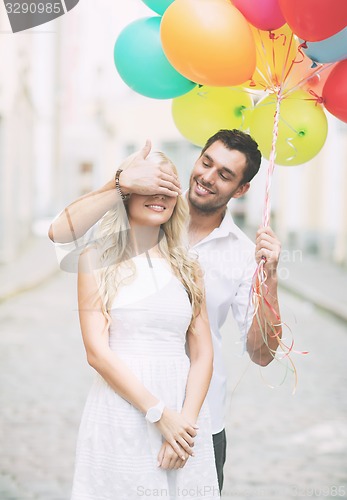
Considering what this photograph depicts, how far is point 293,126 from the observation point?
2.31 metres

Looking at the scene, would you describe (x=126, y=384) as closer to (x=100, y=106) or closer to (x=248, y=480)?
(x=248, y=480)

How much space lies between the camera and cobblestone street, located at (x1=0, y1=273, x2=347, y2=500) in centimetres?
392

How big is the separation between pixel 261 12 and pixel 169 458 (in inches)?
54.2

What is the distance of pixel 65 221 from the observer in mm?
1960

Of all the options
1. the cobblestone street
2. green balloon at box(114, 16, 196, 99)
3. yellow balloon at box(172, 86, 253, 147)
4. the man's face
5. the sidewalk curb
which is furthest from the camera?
the sidewalk curb

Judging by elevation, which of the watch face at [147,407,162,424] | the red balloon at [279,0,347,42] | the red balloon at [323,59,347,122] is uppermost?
the red balloon at [279,0,347,42]

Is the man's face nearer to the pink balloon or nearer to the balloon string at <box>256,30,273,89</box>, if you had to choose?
the balloon string at <box>256,30,273,89</box>

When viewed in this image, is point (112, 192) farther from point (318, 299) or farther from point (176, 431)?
point (318, 299)

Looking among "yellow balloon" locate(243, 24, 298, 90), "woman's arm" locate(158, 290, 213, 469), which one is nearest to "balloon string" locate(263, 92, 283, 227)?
"yellow balloon" locate(243, 24, 298, 90)

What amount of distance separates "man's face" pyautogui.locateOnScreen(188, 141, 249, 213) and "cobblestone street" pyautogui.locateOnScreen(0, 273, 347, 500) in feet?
1.56

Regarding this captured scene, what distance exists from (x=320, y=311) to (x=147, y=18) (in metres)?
8.35

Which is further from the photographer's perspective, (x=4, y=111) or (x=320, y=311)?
(x=4, y=111)

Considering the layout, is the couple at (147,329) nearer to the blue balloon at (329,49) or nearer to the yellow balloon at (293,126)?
the yellow balloon at (293,126)

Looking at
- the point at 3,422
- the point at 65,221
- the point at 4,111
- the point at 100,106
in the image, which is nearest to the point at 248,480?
the point at 3,422
